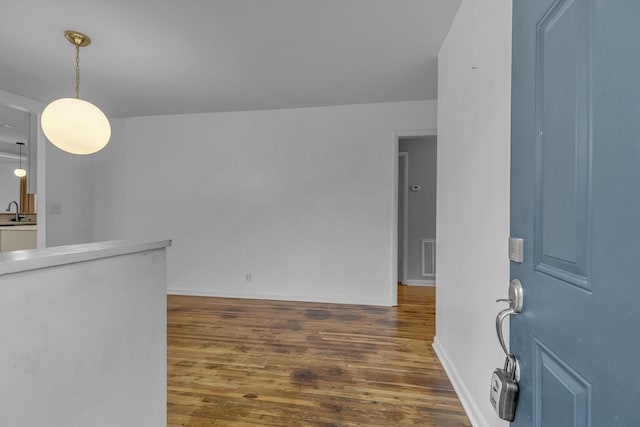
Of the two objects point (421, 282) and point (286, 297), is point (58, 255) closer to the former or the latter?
point (286, 297)

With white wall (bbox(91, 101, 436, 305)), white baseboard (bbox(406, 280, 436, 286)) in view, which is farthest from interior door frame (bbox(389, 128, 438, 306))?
white baseboard (bbox(406, 280, 436, 286))

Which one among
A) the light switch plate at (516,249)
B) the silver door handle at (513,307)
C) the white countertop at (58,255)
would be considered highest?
the light switch plate at (516,249)

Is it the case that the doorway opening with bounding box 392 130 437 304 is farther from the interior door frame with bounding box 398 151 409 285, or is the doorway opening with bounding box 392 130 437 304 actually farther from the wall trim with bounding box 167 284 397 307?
the wall trim with bounding box 167 284 397 307

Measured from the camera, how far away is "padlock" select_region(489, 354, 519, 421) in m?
0.83

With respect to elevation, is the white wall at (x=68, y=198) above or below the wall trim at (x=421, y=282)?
above

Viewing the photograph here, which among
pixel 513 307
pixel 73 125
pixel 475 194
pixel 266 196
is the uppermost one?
pixel 73 125

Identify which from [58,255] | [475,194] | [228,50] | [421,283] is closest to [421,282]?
[421,283]

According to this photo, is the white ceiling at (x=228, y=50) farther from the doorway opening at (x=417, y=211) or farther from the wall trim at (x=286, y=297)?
the wall trim at (x=286, y=297)

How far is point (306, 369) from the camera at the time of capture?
2307 mm

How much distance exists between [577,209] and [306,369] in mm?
2144

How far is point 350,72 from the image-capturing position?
3.06m

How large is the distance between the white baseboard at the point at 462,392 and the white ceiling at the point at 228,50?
2.43m

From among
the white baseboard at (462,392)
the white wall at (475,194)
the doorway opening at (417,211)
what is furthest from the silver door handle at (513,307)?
the doorway opening at (417,211)

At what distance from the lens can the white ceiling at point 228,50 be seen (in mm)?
2094
